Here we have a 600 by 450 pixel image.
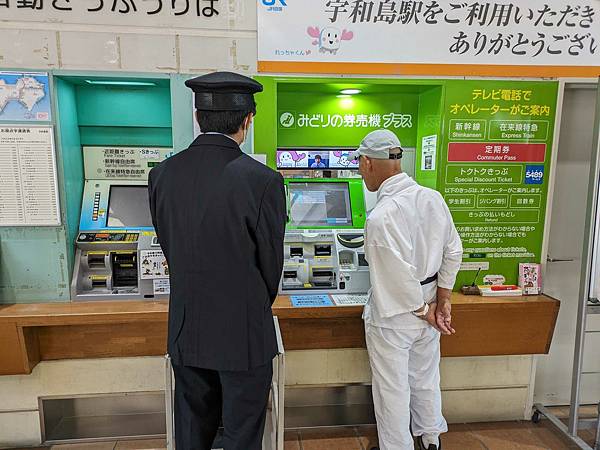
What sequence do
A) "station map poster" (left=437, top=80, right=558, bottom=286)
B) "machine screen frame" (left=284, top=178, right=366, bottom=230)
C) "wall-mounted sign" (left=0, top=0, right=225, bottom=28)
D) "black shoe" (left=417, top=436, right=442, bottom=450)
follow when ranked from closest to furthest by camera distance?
"wall-mounted sign" (left=0, top=0, right=225, bottom=28)
"black shoe" (left=417, top=436, right=442, bottom=450)
"station map poster" (left=437, top=80, right=558, bottom=286)
"machine screen frame" (left=284, top=178, right=366, bottom=230)

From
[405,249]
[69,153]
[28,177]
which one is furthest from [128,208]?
[405,249]

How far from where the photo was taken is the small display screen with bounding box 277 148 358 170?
10.6 ft

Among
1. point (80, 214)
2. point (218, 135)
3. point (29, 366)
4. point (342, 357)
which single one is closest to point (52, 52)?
point (80, 214)

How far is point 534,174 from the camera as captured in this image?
312 cm

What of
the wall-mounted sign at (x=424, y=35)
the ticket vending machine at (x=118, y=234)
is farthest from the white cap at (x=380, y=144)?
the ticket vending machine at (x=118, y=234)

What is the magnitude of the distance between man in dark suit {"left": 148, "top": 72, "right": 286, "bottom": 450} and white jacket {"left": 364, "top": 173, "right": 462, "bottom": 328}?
0.75 m

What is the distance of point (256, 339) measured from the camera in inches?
72.5

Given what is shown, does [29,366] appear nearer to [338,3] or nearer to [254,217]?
[254,217]

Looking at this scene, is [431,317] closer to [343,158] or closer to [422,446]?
[422,446]

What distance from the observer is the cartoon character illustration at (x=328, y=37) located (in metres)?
2.83

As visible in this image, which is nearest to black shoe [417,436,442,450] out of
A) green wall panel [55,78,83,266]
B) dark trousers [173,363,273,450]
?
dark trousers [173,363,273,450]

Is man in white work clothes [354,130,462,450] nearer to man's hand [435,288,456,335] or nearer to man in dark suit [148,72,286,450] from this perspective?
man's hand [435,288,456,335]

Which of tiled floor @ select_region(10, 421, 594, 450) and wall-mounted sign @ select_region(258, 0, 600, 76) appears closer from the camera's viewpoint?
wall-mounted sign @ select_region(258, 0, 600, 76)

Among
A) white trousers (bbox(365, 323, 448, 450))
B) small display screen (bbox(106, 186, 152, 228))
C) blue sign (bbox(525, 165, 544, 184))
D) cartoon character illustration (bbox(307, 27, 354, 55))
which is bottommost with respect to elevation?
white trousers (bbox(365, 323, 448, 450))
